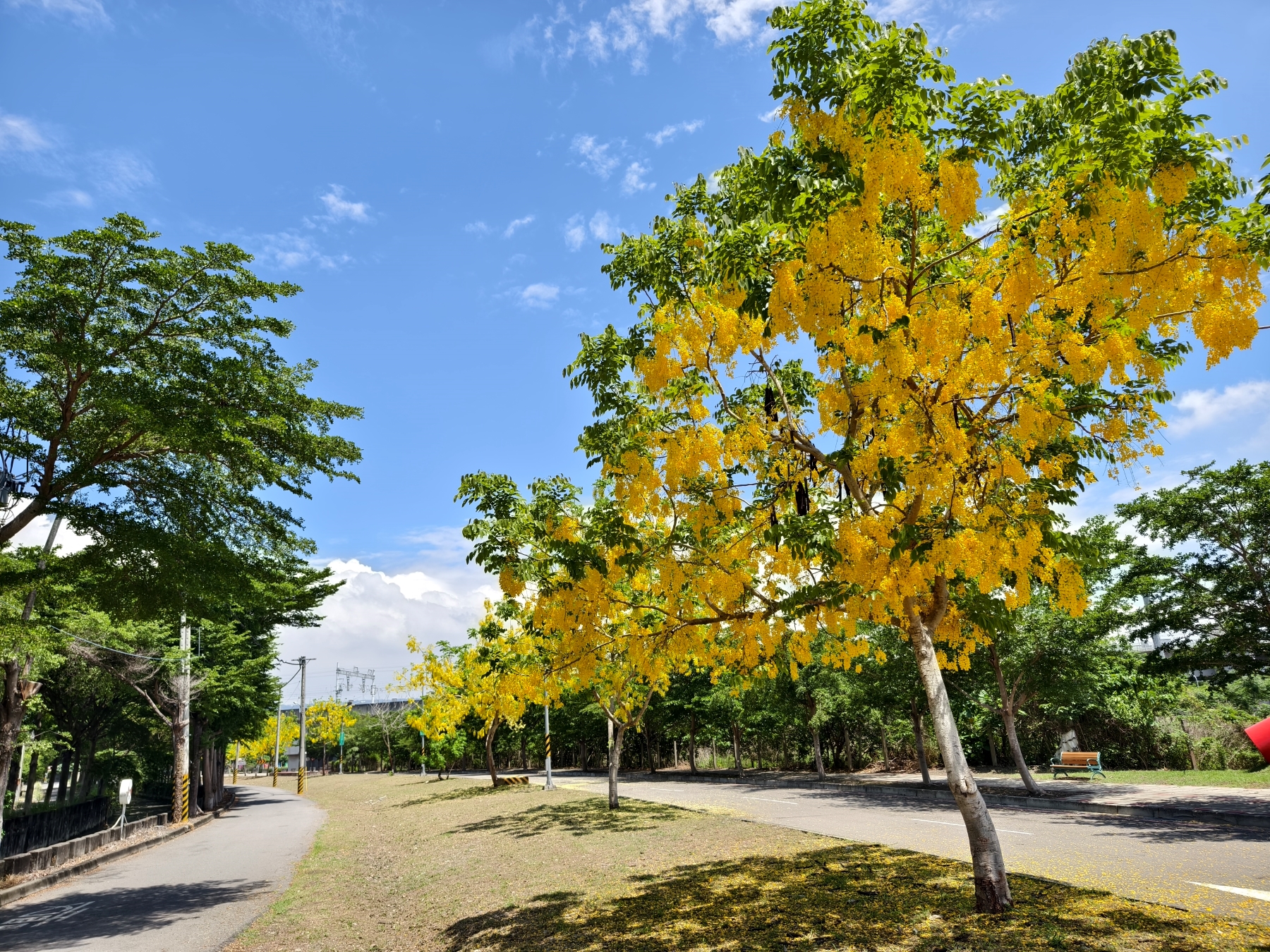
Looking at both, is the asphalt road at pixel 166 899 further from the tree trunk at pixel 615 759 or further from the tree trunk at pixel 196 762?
the tree trunk at pixel 196 762

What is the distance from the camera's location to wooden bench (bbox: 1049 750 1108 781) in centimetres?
2108

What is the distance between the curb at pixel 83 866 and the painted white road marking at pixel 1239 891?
16.7 metres

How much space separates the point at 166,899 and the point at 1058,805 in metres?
→ 17.5

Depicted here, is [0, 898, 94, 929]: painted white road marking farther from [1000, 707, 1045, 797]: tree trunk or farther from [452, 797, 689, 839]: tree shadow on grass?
[1000, 707, 1045, 797]: tree trunk

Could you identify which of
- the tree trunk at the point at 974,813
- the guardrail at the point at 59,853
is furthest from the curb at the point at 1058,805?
the guardrail at the point at 59,853

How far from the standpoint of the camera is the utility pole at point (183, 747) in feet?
72.6

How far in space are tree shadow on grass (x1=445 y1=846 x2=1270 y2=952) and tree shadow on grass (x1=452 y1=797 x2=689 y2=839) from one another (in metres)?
5.38

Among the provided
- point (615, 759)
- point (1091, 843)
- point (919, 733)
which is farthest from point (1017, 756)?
point (615, 759)

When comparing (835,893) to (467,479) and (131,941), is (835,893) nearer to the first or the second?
(467,479)

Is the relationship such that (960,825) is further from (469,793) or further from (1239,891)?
(469,793)

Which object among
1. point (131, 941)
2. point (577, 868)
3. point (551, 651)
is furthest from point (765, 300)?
point (131, 941)

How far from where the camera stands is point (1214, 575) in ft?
42.9

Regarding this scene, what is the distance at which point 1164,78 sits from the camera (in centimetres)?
472

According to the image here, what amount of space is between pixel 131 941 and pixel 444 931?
4146mm
